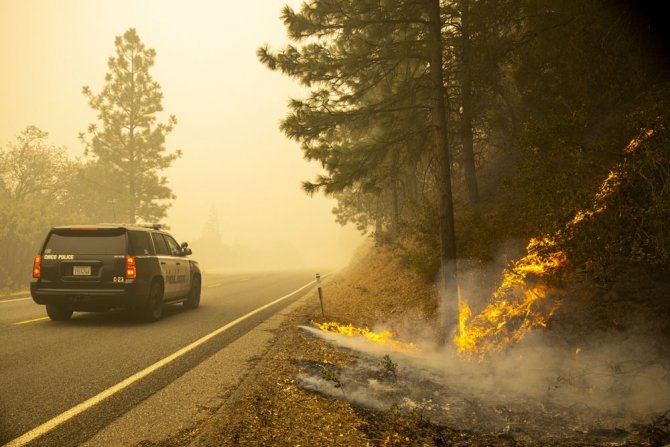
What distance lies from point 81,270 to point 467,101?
9858 millimetres

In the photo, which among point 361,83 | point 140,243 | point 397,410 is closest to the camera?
point 397,410

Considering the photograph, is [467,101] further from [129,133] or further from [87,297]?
[129,133]

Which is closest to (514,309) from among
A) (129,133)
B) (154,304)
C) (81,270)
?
(154,304)

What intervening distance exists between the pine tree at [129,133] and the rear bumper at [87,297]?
2597 centimetres

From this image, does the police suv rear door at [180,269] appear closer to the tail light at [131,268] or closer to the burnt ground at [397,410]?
the tail light at [131,268]

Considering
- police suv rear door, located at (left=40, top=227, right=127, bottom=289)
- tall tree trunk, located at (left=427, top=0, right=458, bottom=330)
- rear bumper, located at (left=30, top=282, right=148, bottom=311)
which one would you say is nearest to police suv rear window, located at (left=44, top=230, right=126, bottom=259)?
police suv rear door, located at (left=40, top=227, right=127, bottom=289)

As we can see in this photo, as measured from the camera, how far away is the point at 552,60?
295 inches

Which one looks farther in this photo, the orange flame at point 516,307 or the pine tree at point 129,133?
the pine tree at point 129,133

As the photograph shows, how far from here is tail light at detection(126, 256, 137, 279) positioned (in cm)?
822

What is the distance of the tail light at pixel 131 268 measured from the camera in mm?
8219

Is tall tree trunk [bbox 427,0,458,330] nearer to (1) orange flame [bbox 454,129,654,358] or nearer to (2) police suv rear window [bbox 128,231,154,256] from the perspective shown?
(1) orange flame [bbox 454,129,654,358]

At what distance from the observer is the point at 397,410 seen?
4.24 meters

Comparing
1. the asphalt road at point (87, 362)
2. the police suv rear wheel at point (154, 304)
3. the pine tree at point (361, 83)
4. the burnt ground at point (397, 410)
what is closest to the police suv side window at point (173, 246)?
the police suv rear wheel at point (154, 304)

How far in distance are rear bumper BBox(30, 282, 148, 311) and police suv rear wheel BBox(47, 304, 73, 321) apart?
327mm
